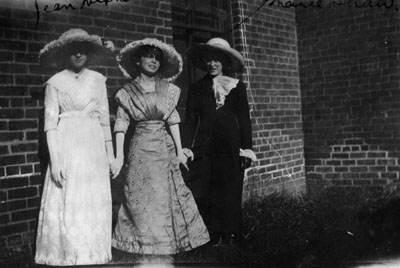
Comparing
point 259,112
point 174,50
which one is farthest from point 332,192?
point 174,50

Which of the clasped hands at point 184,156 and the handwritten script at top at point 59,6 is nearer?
the handwritten script at top at point 59,6

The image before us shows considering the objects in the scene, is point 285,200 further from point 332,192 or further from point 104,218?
point 104,218

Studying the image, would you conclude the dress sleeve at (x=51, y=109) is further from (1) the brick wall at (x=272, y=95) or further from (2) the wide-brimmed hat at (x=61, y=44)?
(1) the brick wall at (x=272, y=95)

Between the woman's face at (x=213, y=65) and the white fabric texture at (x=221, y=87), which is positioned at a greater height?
the woman's face at (x=213, y=65)

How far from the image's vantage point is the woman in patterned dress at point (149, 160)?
4.51 meters

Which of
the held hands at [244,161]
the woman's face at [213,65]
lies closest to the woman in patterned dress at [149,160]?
the woman's face at [213,65]

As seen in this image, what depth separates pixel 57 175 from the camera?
4.17 m

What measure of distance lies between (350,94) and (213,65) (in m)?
1.92

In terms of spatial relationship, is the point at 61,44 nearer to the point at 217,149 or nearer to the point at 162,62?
the point at 162,62

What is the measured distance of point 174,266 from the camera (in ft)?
14.9

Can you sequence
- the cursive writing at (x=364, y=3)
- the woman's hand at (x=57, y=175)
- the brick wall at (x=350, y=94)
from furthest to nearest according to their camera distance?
the brick wall at (x=350, y=94)
the cursive writing at (x=364, y=3)
the woman's hand at (x=57, y=175)

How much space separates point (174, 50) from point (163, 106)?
0.57m

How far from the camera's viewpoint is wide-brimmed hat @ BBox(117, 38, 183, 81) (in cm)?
457

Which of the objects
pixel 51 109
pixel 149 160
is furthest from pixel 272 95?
pixel 51 109
